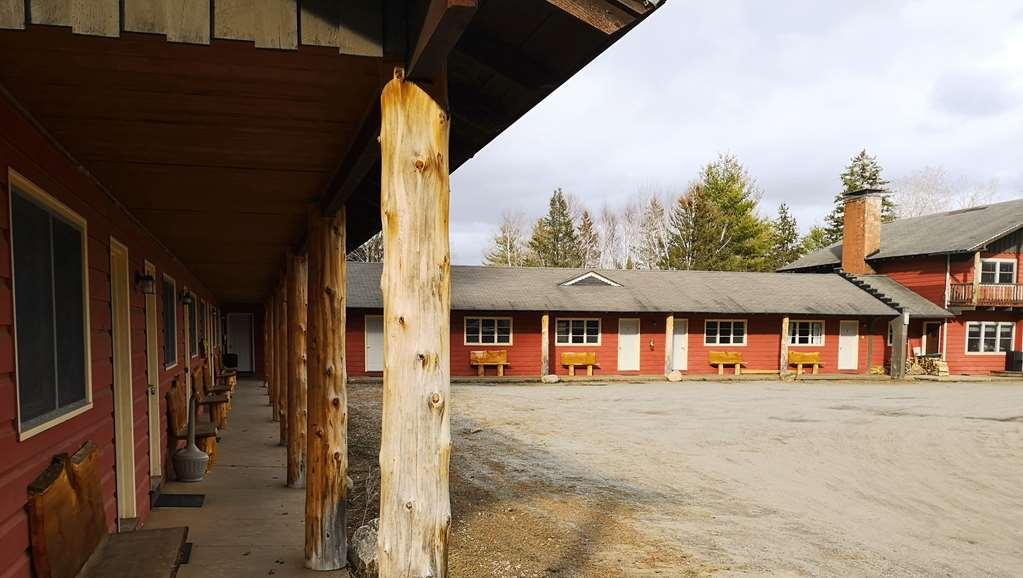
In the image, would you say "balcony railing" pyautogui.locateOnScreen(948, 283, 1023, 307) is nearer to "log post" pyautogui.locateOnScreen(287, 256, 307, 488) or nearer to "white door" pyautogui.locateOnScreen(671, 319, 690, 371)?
"white door" pyautogui.locateOnScreen(671, 319, 690, 371)

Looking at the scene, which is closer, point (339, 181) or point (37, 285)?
point (37, 285)

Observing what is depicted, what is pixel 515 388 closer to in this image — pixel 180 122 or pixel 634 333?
pixel 634 333

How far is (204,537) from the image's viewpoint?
5344 millimetres

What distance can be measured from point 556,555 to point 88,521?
11.8 feet

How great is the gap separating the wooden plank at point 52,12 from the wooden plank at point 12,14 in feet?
0.11

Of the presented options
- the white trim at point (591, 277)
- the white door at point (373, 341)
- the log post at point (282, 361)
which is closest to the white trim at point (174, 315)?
the log post at point (282, 361)

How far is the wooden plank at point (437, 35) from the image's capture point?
6.04 ft

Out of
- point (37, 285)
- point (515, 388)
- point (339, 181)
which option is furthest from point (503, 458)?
point (515, 388)

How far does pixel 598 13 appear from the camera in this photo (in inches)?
79.6

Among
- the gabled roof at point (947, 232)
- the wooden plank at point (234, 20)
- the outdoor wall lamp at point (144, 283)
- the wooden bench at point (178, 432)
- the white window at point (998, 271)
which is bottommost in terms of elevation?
the wooden bench at point (178, 432)

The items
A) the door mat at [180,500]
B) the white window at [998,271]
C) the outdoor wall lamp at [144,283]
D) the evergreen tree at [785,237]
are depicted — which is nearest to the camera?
the outdoor wall lamp at [144,283]

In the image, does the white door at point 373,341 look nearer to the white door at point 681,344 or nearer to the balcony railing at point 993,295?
the white door at point 681,344

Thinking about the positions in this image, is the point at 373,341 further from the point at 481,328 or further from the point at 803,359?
the point at 803,359

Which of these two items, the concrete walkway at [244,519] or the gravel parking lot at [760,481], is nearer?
the concrete walkway at [244,519]
